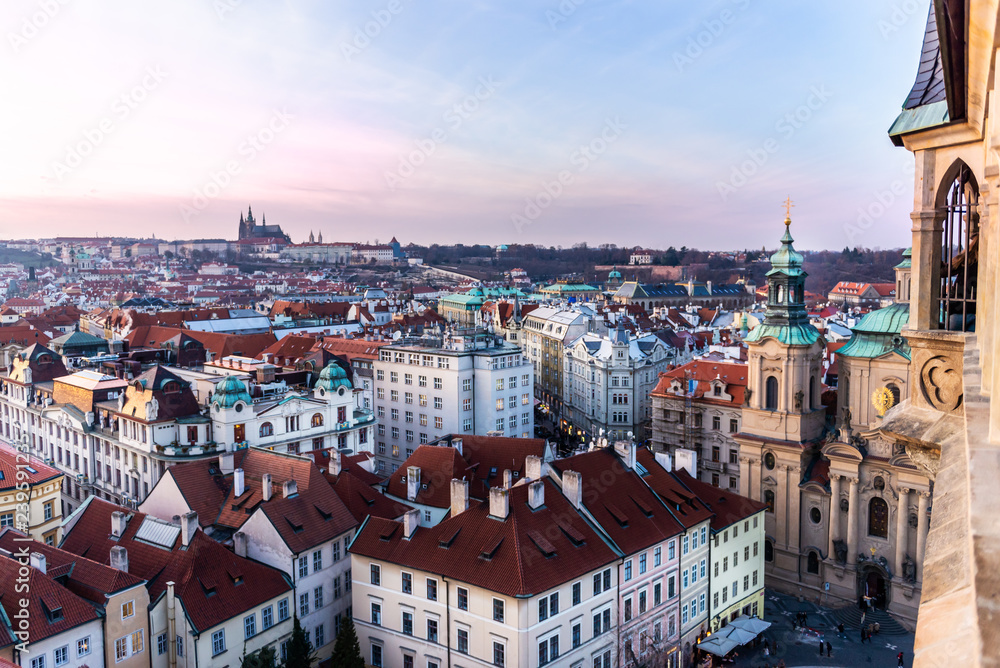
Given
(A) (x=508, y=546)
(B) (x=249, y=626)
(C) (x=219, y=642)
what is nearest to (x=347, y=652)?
(B) (x=249, y=626)

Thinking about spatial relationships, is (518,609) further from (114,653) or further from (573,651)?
(114,653)

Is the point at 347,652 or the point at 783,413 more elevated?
the point at 783,413

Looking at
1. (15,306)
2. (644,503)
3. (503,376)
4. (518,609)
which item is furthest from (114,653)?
(15,306)

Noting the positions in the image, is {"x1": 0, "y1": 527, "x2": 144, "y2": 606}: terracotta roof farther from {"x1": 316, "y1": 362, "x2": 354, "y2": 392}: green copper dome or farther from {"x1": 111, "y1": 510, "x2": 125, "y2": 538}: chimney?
{"x1": 316, "y1": 362, "x2": 354, "y2": 392}: green copper dome

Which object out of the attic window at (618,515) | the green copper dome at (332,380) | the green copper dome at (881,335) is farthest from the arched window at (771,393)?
the green copper dome at (332,380)

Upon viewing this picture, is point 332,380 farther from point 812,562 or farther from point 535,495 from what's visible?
point 812,562
